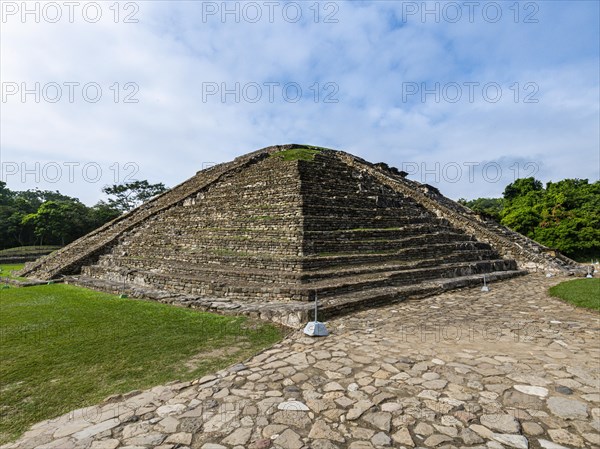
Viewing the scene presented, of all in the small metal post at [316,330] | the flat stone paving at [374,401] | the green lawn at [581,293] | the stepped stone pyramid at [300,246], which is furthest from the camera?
the stepped stone pyramid at [300,246]

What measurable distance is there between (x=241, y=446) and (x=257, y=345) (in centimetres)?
240

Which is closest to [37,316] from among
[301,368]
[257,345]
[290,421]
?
[257,345]

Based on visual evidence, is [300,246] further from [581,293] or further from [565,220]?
[565,220]

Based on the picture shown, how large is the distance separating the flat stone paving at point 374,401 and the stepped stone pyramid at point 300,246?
2.24 m

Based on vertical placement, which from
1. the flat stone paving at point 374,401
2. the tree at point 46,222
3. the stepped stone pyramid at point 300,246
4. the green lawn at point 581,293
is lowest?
the flat stone paving at point 374,401

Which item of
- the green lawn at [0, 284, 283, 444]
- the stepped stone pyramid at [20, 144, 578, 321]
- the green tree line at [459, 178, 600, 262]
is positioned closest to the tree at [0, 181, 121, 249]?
the stepped stone pyramid at [20, 144, 578, 321]

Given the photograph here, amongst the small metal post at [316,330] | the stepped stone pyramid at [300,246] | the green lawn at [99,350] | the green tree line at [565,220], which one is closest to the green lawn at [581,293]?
the stepped stone pyramid at [300,246]

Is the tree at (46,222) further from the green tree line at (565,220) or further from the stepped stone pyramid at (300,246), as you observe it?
the green tree line at (565,220)

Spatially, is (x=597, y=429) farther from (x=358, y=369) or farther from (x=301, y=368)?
(x=301, y=368)

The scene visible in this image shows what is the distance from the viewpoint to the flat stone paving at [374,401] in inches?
100

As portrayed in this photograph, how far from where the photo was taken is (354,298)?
684cm

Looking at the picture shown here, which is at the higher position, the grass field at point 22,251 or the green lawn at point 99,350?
the grass field at point 22,251

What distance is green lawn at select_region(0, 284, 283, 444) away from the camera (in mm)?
3363

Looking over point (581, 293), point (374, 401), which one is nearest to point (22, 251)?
point (374, 401)
